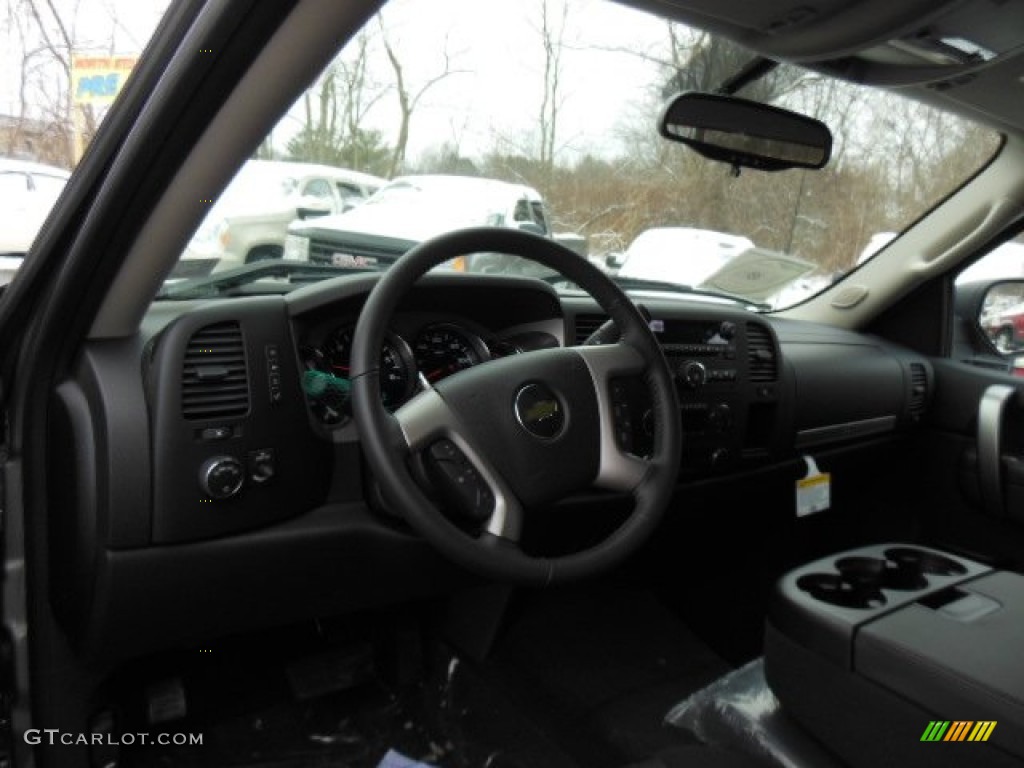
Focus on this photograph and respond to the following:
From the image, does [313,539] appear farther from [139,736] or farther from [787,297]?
[787,297]

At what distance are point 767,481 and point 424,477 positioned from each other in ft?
5.21

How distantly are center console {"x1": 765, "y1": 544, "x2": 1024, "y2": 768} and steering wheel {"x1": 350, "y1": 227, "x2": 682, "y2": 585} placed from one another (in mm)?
443

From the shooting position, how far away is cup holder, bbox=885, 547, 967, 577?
1866 mm

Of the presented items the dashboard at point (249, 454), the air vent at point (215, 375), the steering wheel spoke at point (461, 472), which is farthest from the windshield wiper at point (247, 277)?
the steering wheel spoke at point (461, 472)

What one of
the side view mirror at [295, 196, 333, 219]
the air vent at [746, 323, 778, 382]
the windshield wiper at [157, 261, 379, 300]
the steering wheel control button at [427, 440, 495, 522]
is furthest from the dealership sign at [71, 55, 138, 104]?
the air vent at [746, 323, 778, 382]

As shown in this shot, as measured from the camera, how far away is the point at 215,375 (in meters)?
1.53

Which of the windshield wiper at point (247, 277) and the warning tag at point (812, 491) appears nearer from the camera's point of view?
the windshield wiper at point (247, 277)

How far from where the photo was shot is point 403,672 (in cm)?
231

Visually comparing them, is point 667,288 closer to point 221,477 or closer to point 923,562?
point 923,562

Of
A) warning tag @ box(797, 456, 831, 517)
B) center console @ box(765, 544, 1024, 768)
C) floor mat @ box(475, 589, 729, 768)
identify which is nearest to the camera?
center console @ box(765, 544, 1024, 768)

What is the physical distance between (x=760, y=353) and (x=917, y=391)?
955mm

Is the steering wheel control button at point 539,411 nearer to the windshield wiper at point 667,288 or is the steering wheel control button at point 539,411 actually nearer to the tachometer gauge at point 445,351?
the tachometer gauge at point 445,351

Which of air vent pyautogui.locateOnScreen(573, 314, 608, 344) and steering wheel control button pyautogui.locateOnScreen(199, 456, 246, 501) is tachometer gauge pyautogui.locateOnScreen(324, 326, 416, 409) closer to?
steering wheel control button pyautogui.locateOnScreen(199, 456, 246, 501)

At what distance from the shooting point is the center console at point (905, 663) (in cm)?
134
